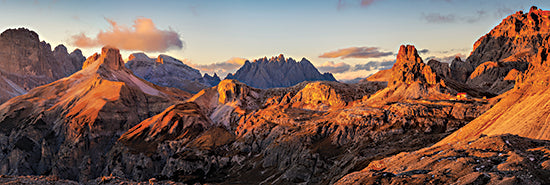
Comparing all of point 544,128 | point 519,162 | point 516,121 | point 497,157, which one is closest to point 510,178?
point 519,162

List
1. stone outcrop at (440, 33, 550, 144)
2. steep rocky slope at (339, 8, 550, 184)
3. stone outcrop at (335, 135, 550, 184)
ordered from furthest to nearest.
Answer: stone outcrop at (440, 33, 550, 144) → steep rocky slope at (339, 8, 550, 184) → stone outcrop at (335, 135, 550, 184)

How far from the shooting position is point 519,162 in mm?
65000

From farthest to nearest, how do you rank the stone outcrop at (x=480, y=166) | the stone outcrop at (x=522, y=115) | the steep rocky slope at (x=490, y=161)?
the stone outcrop at (x=522, y=115) → the steep rocky slope at (x=490, y=161) → the stone outcrop at (x=480, y=166)

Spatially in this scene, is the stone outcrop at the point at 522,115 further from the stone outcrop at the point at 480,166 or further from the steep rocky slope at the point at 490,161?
the stone outcrop at the point at 480,166

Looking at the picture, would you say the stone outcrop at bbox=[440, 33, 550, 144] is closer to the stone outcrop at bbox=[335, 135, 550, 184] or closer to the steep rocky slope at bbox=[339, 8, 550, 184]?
→ the steep rocky slope at bbox=[339, 8, 550, 184]

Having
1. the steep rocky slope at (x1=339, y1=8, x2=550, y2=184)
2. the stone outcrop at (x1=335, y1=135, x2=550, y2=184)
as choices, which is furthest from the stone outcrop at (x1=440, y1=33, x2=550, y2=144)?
the stone outcrop at (x1=335, y1=135, x2=550, y2=184)

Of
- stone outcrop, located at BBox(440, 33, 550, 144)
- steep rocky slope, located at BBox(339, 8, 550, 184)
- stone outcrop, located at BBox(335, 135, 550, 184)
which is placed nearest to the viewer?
stone outcrop, located at BBox(335, 135, 550, 184)

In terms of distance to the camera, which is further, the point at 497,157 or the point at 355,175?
the point at 355,175

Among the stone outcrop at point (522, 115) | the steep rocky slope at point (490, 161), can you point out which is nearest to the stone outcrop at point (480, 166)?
the steep rocky slope at point (490, 161)

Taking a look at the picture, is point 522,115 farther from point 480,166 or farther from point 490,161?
point 480,166

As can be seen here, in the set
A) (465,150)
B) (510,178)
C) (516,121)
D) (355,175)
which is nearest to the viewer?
(510,178)

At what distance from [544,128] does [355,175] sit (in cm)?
5588

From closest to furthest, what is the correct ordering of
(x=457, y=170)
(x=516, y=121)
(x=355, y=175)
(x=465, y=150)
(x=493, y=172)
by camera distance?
(x=493, y=172), (x=457, y=170), (x=465, y=150), (x=355, y=175), (x=516, y=121)

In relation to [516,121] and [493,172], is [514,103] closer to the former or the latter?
[516,121]
